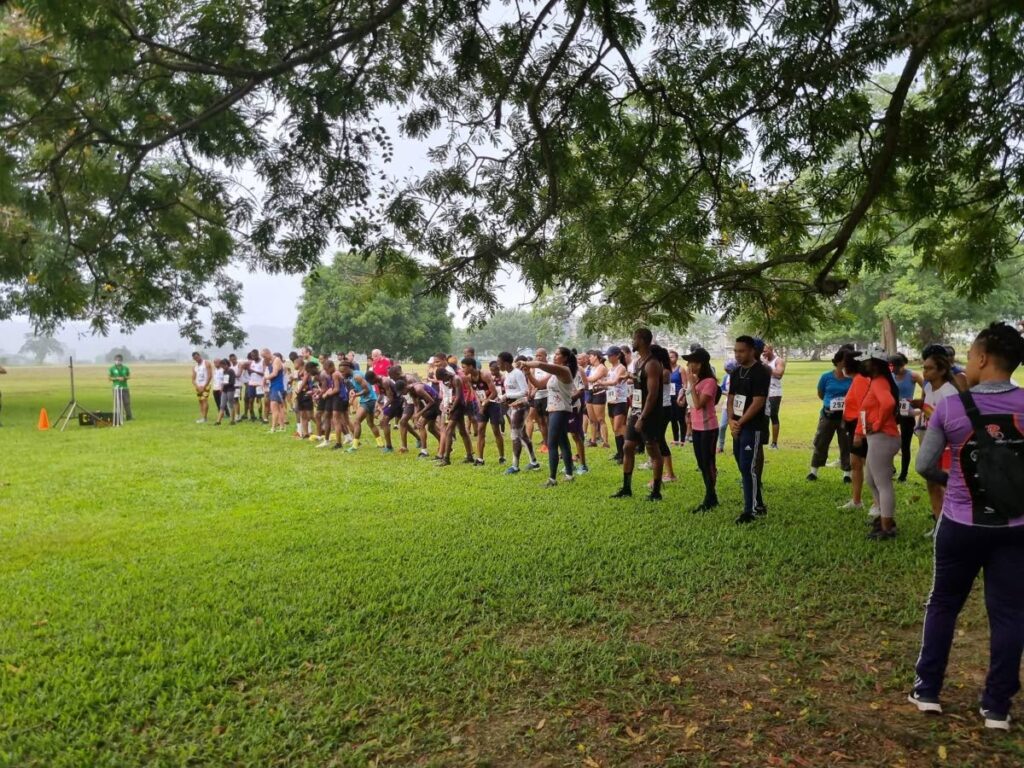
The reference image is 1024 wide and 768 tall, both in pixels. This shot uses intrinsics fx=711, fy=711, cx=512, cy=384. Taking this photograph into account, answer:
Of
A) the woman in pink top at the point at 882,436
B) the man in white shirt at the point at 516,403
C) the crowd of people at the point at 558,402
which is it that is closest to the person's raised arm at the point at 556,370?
the crowd of people at the point at 558,402

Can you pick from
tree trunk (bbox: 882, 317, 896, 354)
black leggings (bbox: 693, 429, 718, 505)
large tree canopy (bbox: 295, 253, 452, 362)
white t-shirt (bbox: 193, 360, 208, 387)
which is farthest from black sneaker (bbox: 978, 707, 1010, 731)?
large tree canopy (bbox: 295, 253, 452, 362)

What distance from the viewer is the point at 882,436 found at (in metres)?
6.66

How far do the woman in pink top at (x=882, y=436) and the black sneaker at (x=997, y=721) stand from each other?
338cm

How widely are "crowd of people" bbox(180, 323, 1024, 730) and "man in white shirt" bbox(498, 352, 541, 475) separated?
34mm

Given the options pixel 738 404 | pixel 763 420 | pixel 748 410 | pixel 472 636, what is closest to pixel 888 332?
pixel 763 420

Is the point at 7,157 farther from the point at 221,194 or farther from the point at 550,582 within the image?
the point at 550,582

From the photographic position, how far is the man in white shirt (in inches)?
431

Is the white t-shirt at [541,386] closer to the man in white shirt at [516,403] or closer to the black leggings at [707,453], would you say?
the man in white shirt at [516,403]

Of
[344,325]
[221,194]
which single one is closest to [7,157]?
[221,194]

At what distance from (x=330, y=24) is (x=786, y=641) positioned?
5351 mm

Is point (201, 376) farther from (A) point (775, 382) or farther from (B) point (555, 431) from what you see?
(A) point (775, 382)

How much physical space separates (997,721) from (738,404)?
4.22 metres

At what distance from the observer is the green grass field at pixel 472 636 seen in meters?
3.47

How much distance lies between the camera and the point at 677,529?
23.7ft
